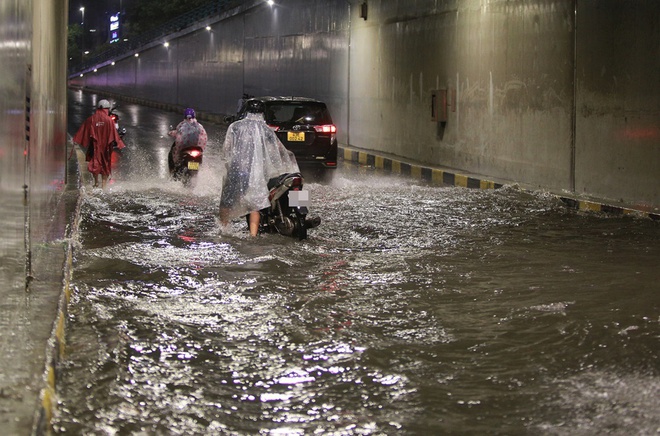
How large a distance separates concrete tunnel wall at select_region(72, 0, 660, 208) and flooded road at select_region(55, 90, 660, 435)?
2.25m

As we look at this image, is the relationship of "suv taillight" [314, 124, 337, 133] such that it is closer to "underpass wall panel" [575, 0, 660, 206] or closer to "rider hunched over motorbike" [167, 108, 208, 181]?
"rider hunched over motorbike" [167, 108, 208, 181]

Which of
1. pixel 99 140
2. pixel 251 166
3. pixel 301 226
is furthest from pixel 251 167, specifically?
pixel 99 140

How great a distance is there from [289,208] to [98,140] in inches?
227

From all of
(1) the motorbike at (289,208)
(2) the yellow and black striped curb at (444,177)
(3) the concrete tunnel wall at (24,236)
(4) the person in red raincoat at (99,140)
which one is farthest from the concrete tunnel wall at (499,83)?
(3) the concrete tunnel wall at (24,236)

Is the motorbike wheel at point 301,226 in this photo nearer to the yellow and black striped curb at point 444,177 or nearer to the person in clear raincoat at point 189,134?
the yellow and black striped curb at point 444,177

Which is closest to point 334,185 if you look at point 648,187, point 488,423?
point 648,187

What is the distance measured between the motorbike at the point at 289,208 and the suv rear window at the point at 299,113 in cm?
816

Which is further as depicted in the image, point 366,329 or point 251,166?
point 251,166

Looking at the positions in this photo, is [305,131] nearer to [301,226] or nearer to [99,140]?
[99,140]

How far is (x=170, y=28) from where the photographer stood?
5675 centimetres

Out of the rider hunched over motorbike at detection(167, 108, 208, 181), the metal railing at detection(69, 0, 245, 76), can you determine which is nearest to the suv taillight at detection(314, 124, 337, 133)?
the rider hunched over motorbike at detection(167, 108, 208, 181)

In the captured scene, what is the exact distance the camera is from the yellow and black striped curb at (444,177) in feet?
44.7

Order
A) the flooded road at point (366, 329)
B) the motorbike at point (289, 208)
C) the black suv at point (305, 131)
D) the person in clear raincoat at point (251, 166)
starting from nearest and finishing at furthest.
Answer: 1. the flooded road at point (366, 329)
2. the motorbike at point (289, 208)
3. the person in clear raincoat at point (251, 166)
4. the black suv at point (305, 131)

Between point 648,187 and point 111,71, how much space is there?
62922mm
